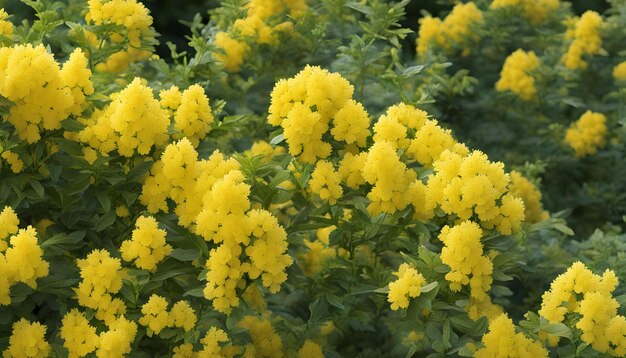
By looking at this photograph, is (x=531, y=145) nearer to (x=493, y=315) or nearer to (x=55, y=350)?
(x=493, y=315)

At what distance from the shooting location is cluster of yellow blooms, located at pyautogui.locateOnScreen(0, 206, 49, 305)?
305cm

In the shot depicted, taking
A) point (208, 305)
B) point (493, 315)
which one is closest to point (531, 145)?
point (493, 315)

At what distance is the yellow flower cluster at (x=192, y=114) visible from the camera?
3484 mm

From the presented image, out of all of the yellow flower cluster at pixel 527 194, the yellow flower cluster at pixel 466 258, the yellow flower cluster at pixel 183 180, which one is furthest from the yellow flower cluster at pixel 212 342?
the yellow flower cluster at pixel 527 194

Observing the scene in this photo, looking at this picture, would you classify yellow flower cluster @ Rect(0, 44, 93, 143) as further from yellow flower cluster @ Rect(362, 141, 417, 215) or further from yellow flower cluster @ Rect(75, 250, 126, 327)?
yellow flower cluster @ Rect(362, 141, 417, 215)

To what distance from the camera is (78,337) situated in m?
3.18

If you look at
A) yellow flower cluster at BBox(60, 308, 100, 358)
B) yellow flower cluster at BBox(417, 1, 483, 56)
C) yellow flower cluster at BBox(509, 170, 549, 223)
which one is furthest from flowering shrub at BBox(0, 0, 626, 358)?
yellow flower cluster at BBox(417, 1, 483, 56)

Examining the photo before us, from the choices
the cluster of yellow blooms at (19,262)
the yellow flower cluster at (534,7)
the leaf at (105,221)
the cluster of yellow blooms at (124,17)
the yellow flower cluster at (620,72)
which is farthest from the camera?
the yellow flower cluster at (534,7)

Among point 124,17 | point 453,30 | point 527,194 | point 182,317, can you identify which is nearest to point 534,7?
point 453,30

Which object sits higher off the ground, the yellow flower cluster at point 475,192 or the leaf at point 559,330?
Answer: the yellow flower cluster at point 475,192

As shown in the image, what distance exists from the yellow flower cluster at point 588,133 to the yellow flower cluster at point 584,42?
15.3 inches

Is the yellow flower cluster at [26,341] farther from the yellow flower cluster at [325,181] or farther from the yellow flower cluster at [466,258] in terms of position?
the yellow flower cluster at [466,258]

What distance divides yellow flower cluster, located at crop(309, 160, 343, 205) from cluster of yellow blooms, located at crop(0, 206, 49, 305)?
2.99 ft

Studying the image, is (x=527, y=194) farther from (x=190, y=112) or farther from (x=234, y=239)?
(x=234, y=239)
